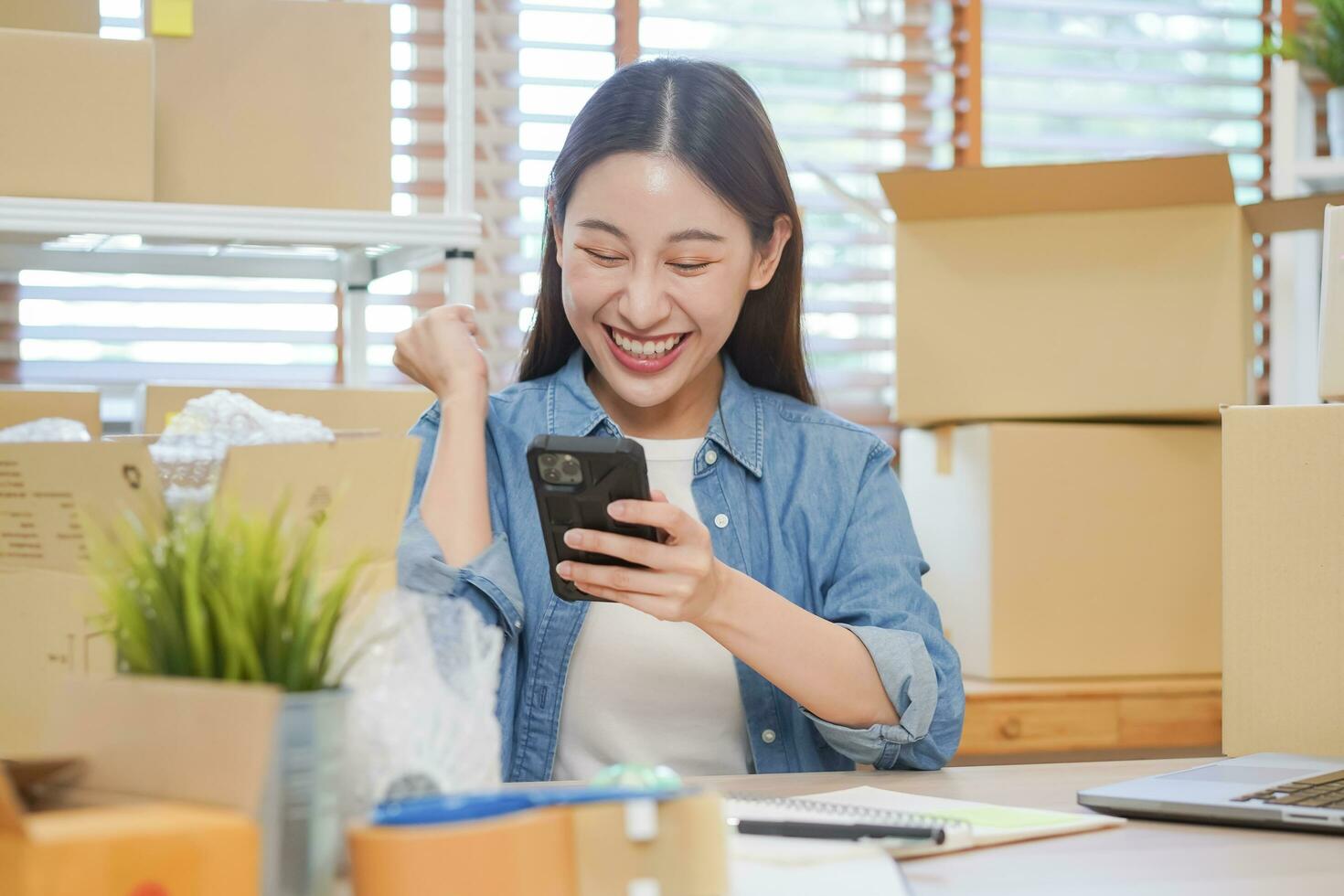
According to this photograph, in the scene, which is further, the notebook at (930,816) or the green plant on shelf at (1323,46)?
the green plant on shelf at (1323,46)

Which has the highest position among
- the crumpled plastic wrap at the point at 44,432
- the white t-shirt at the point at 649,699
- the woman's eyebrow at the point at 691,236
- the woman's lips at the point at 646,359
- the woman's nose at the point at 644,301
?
the woman's eyebrow at the point at 691,236

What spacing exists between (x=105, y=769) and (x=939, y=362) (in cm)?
158

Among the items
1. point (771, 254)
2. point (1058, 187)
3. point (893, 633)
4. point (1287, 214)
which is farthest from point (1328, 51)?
point (893, 633)

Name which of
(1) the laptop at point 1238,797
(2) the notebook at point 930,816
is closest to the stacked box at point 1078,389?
(1) the laptop at point 1238,797

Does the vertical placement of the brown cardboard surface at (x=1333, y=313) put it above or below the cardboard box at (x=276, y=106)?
below

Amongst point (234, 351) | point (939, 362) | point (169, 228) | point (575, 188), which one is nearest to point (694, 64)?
point (575, 188)

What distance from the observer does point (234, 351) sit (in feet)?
7.41

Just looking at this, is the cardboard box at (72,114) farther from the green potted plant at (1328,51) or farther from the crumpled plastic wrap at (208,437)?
the green potted plant at (1328,51)

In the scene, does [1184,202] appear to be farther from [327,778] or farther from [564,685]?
[327,778]

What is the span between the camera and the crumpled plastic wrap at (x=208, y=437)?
70 cm

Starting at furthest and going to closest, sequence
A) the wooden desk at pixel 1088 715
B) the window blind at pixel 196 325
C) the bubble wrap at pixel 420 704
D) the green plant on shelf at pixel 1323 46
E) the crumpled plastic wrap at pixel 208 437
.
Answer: the green plant on shelf at pixel 1323 46 < the window blind at pixel 196 325 < the wooden desk at pixel 1088 715 < the crumpled plastic wrap at pixel 208 437 < the bubble wrap at pixel 420 704

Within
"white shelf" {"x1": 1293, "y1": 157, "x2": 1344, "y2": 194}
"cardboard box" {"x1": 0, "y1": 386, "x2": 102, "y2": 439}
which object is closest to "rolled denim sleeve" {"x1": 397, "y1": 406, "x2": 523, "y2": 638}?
"cardboard box" {"x1": 0, "y1": 386, "x2": 102, "y2": 439}

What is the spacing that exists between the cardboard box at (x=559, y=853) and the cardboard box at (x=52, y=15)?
1.22 m

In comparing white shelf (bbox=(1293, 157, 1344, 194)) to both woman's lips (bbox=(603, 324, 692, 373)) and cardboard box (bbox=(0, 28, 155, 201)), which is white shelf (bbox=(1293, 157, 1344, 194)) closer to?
woman's lips (bbox=(603, 324, 692, 373))
